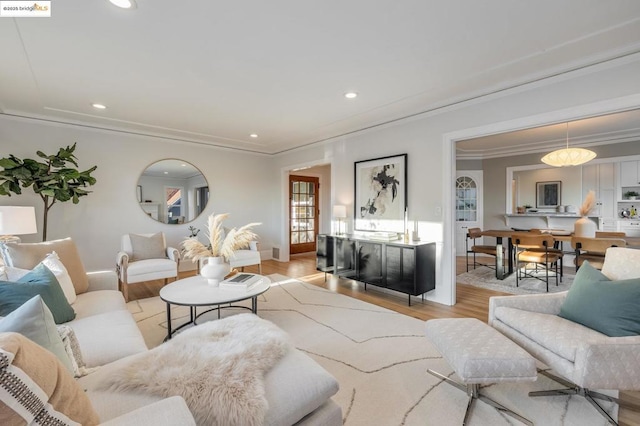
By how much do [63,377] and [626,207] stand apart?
8511 millimetres

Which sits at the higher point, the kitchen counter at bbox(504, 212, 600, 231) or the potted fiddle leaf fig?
the potted fiddle leaf fig

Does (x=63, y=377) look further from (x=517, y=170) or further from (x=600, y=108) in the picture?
(x=517, y=170)

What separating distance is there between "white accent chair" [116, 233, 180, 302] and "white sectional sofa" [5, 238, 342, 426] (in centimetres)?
190

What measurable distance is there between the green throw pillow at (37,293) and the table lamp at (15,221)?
1.65m

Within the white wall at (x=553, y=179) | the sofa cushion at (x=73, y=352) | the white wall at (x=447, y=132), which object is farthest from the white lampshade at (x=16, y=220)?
the white wall at (x=553, y=179)

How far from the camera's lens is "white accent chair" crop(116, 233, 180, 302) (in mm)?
3670

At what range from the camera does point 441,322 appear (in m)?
2.04

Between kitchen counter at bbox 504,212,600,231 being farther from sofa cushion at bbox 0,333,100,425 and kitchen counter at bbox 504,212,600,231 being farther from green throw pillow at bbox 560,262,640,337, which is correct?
sofa cushion at bbox 0,333,100,425

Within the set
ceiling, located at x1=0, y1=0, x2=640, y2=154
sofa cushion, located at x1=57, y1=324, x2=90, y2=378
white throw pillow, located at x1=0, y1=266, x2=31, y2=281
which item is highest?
ceiling, located at x1=0, y1=0, x2=640, y2=154

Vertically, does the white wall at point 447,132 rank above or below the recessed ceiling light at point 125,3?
below

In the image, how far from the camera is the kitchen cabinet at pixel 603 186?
5684 millimetres

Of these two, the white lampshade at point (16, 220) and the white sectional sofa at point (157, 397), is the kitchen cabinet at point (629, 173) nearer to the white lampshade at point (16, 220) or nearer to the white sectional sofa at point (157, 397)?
the white sectional sofa at point (157, 397)

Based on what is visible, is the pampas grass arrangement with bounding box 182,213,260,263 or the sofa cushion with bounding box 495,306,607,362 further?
the pampas grass arrangement with bounding box 182,213,260,263

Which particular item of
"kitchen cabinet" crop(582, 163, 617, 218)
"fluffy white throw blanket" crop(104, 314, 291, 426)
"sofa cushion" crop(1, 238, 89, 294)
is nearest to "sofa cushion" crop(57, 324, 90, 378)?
"fluffy white throw blanket" crop(104, 314, 291, 426)
